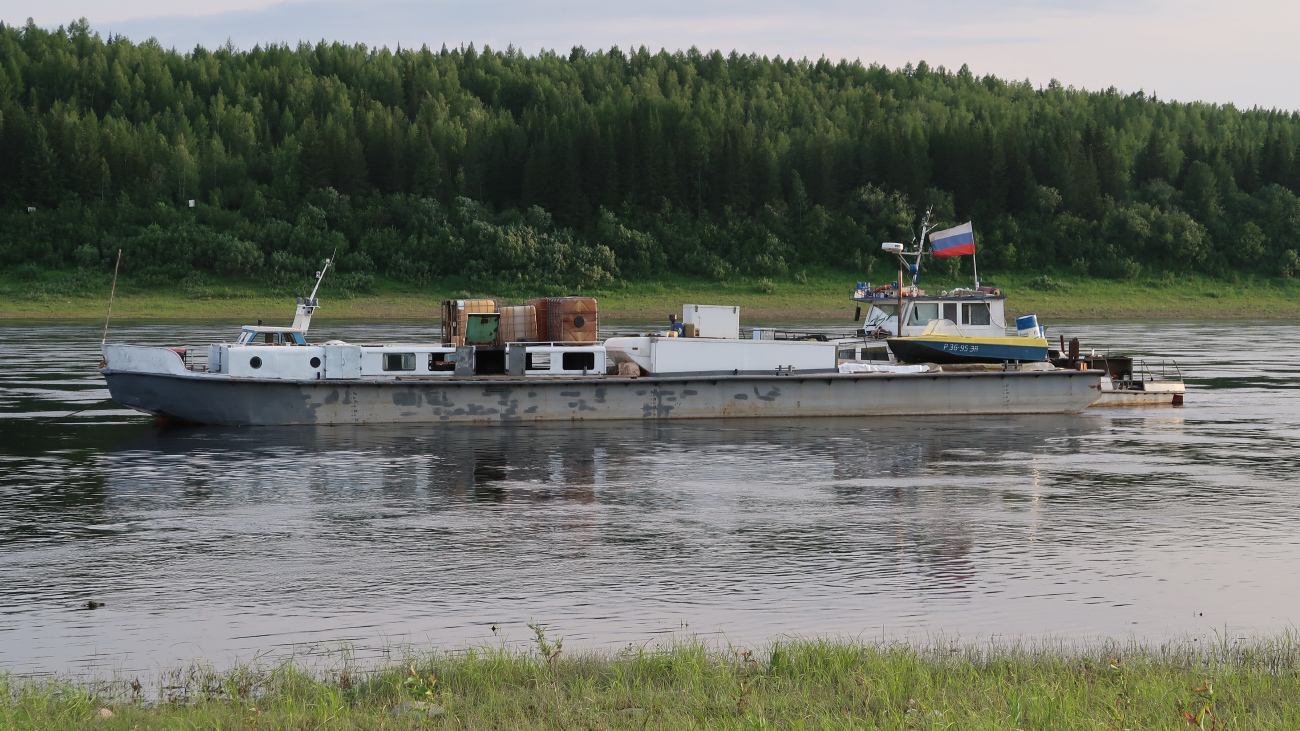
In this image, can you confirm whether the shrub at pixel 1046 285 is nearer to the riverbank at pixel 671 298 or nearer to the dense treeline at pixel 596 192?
the riverbank at pixel 671 298

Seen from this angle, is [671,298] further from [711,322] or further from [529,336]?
[529,336]

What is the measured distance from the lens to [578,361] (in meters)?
37.6

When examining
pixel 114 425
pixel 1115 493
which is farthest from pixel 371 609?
pixel 114 425

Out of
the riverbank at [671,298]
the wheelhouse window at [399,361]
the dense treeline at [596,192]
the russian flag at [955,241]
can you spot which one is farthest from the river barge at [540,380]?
the dense treeline at [596,192]

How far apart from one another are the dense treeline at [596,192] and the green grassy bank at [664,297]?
9.86 ft

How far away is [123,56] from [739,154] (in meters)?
100

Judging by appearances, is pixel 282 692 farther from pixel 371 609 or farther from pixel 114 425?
pixel 114 425

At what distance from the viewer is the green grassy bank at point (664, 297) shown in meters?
103

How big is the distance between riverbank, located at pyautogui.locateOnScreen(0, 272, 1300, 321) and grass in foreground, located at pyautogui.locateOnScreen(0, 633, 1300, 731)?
87409mm

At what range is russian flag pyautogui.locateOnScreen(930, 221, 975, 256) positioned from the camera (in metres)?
40.7

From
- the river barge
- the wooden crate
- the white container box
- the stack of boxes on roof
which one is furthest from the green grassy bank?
the wooden crate

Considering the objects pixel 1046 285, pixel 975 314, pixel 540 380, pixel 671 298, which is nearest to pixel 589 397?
pixel 540 380

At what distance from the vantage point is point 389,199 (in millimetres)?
135750

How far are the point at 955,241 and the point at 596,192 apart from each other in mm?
99487
